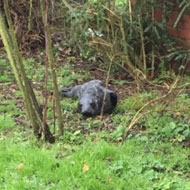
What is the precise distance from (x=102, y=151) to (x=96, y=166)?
31 centimetres

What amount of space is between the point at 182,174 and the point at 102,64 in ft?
14.0

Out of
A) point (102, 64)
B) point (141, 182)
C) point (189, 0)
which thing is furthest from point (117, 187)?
point (102, 64)

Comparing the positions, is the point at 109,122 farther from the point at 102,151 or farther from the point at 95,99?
the point at 102,151

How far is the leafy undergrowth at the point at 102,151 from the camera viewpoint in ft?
12.0

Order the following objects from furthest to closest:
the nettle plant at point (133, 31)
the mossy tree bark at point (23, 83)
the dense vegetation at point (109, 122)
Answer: the nettle plant at point (133, 31)
the mossy tree bark at point (23, 83)
the dense vegetation at point (109, 122)

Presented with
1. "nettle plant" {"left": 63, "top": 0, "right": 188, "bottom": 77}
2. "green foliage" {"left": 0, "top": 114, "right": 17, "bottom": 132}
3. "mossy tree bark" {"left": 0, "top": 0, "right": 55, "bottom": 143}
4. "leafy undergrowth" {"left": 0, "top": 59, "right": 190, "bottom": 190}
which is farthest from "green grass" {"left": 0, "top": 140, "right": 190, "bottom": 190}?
"nettle plant" {"left": 63, "top": 0, "right": 188, "bottom": 77}

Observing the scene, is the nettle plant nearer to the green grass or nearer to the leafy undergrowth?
the leafy undergrowth

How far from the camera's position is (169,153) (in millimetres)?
4258

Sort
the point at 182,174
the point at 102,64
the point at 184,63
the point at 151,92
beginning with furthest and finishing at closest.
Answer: the point at 102,64
the point at 184,63
the point at 151,92
the point at 182,174

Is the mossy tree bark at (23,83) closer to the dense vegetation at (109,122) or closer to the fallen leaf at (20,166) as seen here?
the dense vegetation at (109,122)

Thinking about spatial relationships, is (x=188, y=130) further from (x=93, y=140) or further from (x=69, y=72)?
(x=69, y=72)

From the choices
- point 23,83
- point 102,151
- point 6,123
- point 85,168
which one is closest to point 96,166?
point 85,168

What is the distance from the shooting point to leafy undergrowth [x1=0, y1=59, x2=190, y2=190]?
12.0 feet

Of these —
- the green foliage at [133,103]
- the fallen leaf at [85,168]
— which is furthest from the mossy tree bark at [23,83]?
the green foliage at [133,103]
